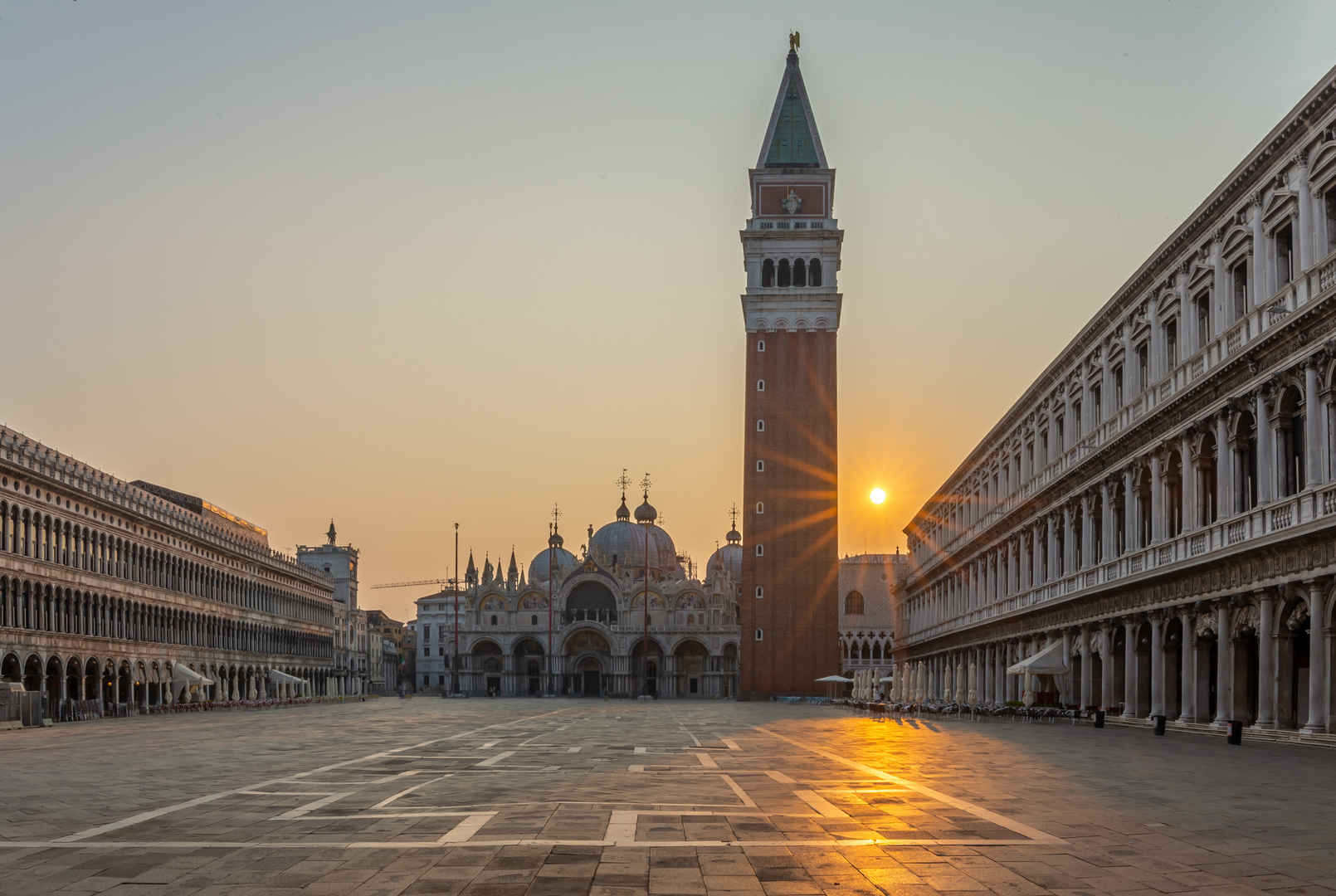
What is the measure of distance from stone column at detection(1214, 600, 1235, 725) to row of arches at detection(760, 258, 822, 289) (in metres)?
63.4

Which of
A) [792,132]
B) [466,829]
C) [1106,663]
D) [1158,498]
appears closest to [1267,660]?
[1158,498]

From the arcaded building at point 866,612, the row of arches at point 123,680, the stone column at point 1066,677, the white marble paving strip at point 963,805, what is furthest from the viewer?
the arcaded building at point 866,612

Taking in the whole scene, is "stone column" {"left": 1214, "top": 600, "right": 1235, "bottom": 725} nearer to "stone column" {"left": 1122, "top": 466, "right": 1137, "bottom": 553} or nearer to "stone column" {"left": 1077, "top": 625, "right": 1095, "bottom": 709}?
"stone column" {"left": 1122, "top": 466, "right": 1137, "bottom": 553}

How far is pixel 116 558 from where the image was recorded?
227 ft

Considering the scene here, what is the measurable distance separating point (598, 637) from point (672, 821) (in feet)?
386

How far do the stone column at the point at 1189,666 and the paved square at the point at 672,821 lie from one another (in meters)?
6.95

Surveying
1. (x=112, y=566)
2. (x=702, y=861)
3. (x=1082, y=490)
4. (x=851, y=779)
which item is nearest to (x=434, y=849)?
(x=702, y=861)

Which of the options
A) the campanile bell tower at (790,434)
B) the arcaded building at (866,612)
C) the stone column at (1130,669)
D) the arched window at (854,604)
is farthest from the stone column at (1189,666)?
the arched window at (854,604)

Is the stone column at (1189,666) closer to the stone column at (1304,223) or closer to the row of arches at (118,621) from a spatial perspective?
the stone column at (1304,223)

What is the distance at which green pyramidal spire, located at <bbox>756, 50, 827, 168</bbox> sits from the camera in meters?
96.6

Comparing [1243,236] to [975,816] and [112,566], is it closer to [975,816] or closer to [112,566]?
[975,816]

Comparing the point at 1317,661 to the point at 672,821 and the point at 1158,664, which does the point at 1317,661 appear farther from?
the point at 672,821

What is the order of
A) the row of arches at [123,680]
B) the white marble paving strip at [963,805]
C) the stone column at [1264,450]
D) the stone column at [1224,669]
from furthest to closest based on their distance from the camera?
the row of arches at [123,680] < the stone column at [1224,669] < the stone column at [1264,450] < the white marble paving strip at [963,805]

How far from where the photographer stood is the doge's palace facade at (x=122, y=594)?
57.4 metres
